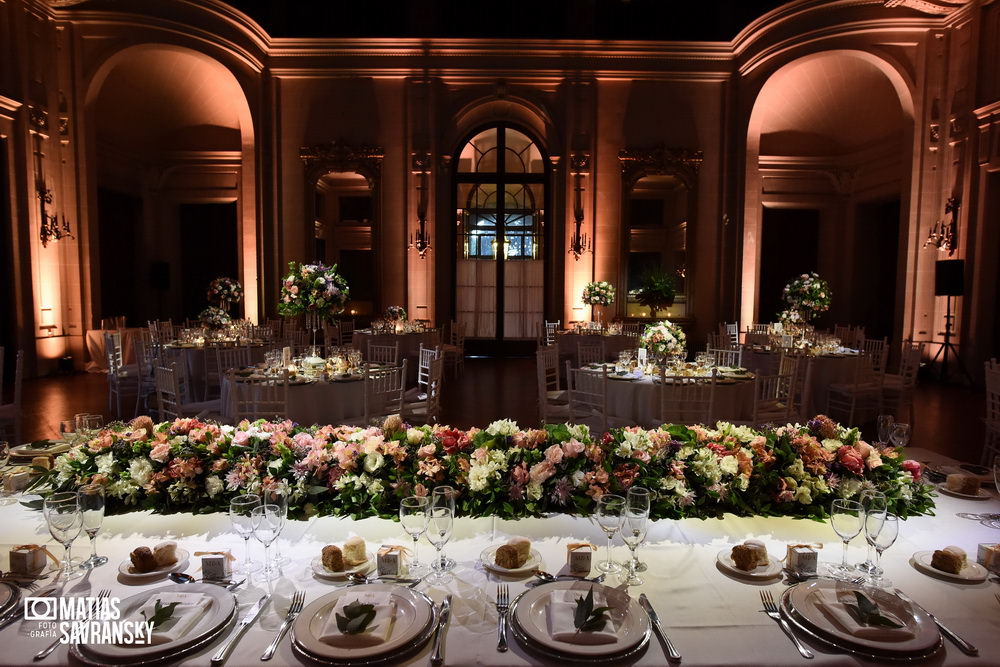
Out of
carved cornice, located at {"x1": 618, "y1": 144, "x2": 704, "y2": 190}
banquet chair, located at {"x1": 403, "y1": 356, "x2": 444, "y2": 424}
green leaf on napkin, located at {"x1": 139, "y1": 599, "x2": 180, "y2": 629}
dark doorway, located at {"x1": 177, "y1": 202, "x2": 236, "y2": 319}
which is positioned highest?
carved cornice, located at {"x1": 618, "y1": 144, "x2": 704, "y2": 190}

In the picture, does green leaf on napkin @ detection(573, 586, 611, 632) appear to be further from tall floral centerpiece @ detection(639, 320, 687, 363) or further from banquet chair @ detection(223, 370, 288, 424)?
tall floral centerpiece @ detection(639, 320, 687, 363)

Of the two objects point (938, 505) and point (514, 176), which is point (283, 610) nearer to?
point (938, 505)

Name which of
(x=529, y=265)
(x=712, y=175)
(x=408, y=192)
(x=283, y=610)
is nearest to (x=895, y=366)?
(x=712, y=175)

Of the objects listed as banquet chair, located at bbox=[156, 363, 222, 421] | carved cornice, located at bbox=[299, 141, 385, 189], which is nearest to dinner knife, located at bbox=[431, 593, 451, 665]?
banquet chair, located at bbox=[156, 363, 222, 421]

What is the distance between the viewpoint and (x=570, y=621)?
4.40 feet

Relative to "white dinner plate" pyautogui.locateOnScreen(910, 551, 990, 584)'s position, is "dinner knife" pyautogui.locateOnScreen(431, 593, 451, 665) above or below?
below

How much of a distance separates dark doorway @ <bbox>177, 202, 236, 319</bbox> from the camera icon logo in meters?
12.4

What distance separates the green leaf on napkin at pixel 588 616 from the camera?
1298 mm

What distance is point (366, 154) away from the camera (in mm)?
12133

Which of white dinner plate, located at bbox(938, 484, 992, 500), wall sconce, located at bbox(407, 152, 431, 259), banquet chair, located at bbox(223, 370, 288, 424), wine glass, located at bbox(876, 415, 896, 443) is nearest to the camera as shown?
white dinner plate, located at bbox(938, 484, 992, 500)

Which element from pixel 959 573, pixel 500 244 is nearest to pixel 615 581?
pixel 959 573

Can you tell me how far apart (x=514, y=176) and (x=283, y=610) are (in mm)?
12038

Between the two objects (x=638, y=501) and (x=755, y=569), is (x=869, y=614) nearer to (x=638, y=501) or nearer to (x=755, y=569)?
(x=755, y=569)

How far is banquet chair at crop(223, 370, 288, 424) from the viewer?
4574mm
